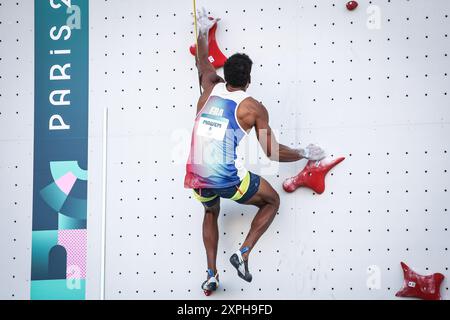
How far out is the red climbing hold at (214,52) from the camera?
488cm

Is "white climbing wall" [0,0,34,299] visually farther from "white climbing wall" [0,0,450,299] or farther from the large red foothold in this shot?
the large red foothold

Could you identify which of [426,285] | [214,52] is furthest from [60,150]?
[426,285]

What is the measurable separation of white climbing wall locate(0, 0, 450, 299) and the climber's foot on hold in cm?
40

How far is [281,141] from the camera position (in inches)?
189

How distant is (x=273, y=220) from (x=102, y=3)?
1.92 m

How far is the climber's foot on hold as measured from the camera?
4.29m

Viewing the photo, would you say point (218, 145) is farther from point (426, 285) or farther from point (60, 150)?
point (426, 285)

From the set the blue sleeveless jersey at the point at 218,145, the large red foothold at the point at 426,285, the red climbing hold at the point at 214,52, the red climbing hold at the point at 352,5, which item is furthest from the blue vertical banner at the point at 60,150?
the large red foothold at the point at 426,285

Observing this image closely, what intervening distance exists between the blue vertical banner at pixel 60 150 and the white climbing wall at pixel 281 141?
0.07m

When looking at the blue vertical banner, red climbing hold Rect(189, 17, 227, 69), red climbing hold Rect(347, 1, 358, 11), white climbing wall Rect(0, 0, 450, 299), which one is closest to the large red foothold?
white climbing wall Rect(0, 0, 450, 299)

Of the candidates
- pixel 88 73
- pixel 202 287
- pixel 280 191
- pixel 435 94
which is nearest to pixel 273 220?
pixel 280 191

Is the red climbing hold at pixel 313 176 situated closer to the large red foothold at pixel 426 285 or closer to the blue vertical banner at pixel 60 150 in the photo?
the large red foothold at pixel 426 285

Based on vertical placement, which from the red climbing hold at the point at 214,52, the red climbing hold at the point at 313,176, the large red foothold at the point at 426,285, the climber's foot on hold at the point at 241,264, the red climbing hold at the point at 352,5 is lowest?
the large red foothold at the point at 426,285

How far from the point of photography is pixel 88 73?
202 inches
